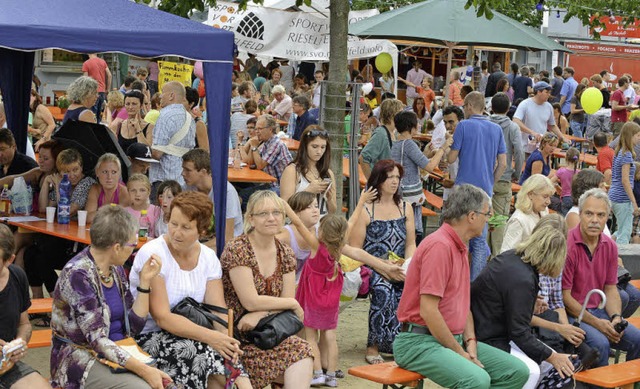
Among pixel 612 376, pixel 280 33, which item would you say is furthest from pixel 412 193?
pixel 280 33

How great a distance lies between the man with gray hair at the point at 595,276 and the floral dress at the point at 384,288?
1223 millimetres

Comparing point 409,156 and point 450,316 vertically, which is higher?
point 409,156

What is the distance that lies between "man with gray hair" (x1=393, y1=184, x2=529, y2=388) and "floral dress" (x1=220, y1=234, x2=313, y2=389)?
62 centimetres

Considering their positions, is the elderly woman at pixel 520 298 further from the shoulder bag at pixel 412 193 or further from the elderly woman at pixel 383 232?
the shoulder bag at pixel 412 193

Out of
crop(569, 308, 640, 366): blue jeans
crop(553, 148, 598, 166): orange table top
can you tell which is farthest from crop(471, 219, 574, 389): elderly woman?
crop(553, 148, 598, 166): orange table top

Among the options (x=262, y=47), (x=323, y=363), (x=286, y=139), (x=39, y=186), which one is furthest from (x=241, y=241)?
(x=262, y=47)

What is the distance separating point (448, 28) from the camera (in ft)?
45.8

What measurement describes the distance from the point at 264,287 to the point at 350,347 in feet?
7.19

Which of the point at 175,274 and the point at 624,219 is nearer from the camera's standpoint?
the point at 175,274

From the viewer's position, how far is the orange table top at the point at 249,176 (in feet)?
33.9

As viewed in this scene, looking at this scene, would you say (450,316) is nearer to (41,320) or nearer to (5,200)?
(41,320)

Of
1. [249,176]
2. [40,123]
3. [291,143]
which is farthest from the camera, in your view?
[291,143]

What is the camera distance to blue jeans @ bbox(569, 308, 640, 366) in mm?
6750

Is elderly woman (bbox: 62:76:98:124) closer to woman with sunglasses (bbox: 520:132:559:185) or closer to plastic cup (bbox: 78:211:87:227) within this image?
plastic cup (bbox: 78:211:87:227)
